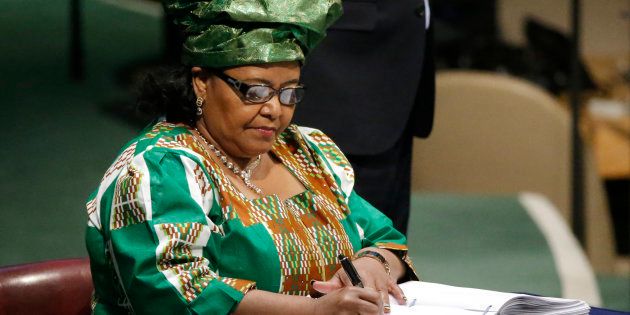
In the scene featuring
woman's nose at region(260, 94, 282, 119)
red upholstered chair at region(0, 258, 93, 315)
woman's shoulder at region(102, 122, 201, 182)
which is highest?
woman's nose at region(260, 94, 282, 119)

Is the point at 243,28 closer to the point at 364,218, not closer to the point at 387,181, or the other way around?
the point at 364,218

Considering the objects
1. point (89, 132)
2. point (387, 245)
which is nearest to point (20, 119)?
point (89, 132)

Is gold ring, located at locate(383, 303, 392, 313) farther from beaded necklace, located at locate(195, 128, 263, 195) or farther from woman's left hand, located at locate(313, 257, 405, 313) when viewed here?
beaded necklace, located at locate(195, 128, 263, 195)

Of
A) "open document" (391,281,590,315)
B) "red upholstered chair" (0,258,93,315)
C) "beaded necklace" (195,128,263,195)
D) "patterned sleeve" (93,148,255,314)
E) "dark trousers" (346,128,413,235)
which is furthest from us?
"dark trousers" (346,128,413,235)

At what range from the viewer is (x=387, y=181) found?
107 inches

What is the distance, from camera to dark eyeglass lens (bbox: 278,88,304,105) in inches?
70.3

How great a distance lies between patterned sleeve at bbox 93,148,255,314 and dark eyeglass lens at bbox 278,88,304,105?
0.23 metres

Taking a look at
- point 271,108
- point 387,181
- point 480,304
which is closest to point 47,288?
point 271,108

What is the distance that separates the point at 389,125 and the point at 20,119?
1.76 m

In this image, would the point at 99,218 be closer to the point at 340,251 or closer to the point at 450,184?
the point at 340,251

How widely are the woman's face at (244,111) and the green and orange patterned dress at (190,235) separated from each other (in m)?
0.05

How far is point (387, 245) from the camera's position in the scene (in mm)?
1976

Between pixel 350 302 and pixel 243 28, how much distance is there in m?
0.44

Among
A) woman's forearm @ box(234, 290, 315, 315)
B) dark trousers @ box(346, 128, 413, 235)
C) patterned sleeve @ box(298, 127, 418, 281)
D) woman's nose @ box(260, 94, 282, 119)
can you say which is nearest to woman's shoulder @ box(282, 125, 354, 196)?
patterned sleeve @ box(298, 127, 418, 281)
